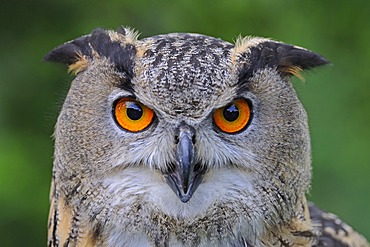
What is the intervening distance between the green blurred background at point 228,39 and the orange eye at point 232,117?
1498 mm

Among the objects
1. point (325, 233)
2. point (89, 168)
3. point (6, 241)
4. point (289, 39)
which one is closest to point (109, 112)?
point (89, 168)

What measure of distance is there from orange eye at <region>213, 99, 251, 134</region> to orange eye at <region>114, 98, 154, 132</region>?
0.17 meters

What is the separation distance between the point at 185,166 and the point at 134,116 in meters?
0.19

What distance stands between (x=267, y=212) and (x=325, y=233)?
55 centimetres

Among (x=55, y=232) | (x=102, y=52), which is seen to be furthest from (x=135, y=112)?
(x=55, y=232)

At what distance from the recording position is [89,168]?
Result: 2061 mm

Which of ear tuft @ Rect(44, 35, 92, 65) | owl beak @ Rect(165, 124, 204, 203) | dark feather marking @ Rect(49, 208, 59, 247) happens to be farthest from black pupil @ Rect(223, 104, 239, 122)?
dark feather marking @ Rect(49, 208, 59, 247)

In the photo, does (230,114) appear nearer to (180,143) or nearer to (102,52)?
(180,143)

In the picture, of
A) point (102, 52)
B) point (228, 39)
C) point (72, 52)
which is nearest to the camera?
point (102, 52)

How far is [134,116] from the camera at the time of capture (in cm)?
199

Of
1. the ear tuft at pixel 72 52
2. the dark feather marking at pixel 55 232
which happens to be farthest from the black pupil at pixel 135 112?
the dark feather marking at pixel 55 232

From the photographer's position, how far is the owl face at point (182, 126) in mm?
1945

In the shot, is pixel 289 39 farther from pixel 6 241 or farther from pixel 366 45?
pixel 6 241

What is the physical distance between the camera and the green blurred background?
353 cm
